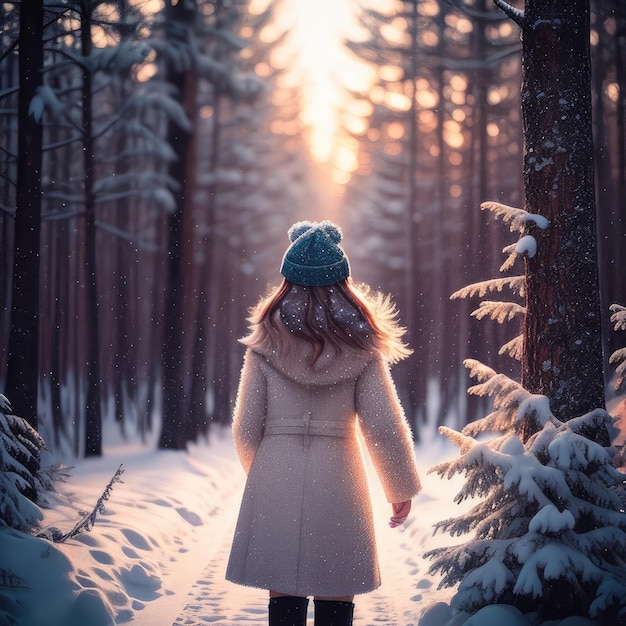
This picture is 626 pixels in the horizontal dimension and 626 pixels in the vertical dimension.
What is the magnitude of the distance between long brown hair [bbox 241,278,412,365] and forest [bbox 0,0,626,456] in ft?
6.05

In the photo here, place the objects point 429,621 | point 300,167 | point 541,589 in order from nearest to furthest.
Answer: point 541,589 < point 429,621 < point 300,167

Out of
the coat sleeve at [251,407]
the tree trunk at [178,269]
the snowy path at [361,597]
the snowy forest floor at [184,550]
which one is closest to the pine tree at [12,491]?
the snowy forest floor at [184,550]

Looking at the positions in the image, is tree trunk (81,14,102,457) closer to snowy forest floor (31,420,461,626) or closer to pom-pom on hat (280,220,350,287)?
snowy forest floor (31,420,461,626)

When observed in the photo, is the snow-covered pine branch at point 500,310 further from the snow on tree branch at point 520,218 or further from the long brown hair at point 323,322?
the long brown hair at point 323,322

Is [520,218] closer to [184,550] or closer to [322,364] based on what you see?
[322,364]

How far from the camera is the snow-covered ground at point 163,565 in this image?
496 centimetres

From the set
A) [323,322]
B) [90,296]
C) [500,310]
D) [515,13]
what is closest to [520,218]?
[500,310]

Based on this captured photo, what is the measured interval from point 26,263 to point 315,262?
518 centimetres

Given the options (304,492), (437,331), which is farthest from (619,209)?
(437,331)

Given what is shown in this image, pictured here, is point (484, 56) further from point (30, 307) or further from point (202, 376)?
point (30, 307)

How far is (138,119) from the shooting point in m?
15.4

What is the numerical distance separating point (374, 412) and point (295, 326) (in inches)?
25.8

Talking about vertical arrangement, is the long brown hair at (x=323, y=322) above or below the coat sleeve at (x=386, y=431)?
above

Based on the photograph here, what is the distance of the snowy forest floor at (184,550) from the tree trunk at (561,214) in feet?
6.18
